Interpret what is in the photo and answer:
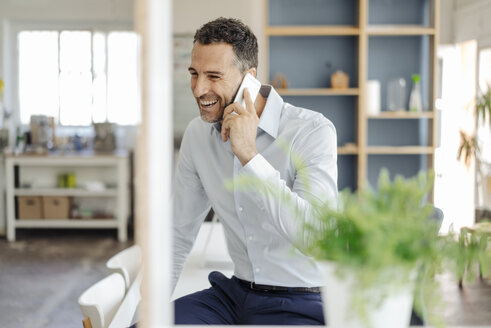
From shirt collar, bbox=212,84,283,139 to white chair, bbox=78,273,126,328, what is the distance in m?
0.59

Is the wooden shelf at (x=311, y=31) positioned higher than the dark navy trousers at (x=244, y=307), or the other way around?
the wooden shelf at (x=311, y=31)

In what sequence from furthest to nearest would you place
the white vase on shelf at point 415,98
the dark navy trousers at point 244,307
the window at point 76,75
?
the window at point 76,75, the white vase on shelf at point 415,98, the dark navy trousers at point 244,307

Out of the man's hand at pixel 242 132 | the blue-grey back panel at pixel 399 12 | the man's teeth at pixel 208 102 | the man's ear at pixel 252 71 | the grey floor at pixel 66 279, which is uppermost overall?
the blue-grey back panel at pixel 399 12

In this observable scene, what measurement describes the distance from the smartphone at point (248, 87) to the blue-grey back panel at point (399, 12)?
9.45 ft

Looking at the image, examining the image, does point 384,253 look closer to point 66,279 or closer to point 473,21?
point 66,279

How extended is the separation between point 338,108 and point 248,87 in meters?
2.81

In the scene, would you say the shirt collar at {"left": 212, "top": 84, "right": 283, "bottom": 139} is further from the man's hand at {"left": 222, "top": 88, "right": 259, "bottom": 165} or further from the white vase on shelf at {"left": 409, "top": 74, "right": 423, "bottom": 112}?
the white vase on shelf at {"left": 409, "top": 74, "right": 423, "bottom": 112}

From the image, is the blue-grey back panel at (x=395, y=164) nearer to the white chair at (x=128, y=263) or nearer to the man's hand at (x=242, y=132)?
the white chair at (x=128, y=263)

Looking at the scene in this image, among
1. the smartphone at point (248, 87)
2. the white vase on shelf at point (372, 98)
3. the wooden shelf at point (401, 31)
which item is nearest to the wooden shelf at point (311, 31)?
the wooden shelf at point (401, 31)

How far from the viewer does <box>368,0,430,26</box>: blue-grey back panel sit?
4.18 m

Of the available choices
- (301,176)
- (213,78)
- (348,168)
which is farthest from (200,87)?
(348,168)

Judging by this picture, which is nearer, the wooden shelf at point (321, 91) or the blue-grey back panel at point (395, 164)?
the wooden shelf at point (321, 91)

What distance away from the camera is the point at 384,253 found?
0.63 metres

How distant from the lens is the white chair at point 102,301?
162 cm
